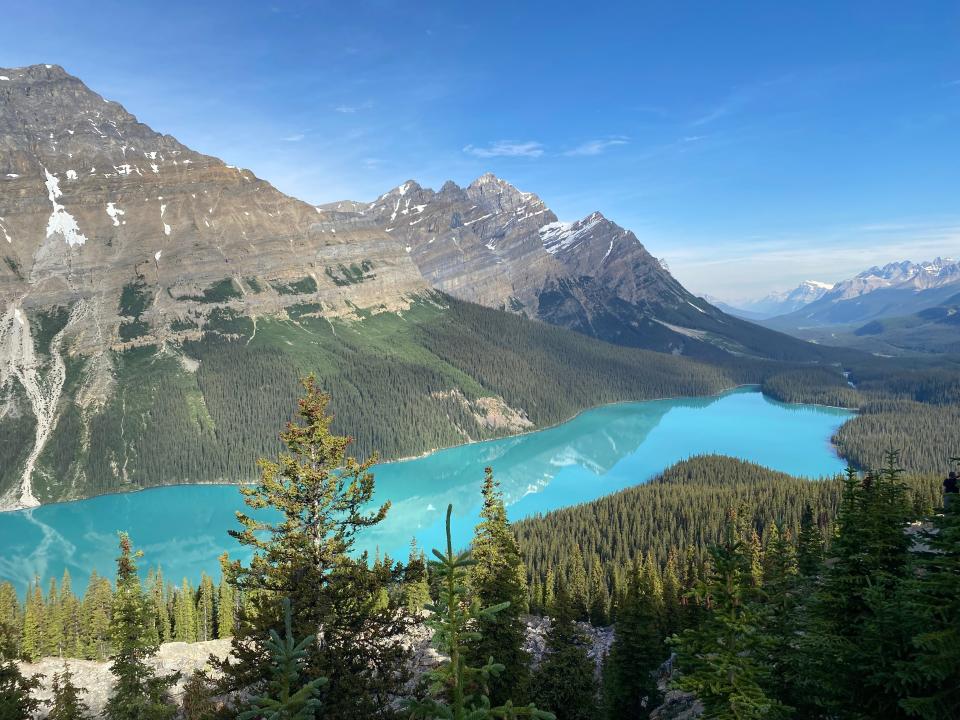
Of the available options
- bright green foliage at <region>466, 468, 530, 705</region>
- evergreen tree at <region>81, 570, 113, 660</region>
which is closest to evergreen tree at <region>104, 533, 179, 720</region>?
bright green foliage at <region>466, 468, 530, 705</region>

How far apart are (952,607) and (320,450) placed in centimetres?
1425

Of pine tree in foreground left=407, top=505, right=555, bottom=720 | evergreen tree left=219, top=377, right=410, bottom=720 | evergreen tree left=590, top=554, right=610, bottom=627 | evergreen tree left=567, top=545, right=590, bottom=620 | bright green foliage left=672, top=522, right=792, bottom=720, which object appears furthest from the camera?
evergreen tree left=590, top=554, right=610, bottom=627

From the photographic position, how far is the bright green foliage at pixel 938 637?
9.93 m

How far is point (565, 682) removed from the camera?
107ft

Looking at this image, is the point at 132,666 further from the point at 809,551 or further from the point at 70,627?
the point at 70,627

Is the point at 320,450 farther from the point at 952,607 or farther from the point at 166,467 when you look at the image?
the point at 166,467

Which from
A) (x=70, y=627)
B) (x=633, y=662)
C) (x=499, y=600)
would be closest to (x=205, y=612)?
(x=70, y=627)

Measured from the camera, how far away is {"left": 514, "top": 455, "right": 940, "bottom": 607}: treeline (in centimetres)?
7981

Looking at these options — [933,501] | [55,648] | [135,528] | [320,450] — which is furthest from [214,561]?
[933,501]

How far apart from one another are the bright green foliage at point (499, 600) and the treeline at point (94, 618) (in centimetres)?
3822

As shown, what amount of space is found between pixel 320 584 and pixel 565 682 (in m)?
24.1

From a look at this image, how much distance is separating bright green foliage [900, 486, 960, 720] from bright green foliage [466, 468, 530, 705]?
1645cm

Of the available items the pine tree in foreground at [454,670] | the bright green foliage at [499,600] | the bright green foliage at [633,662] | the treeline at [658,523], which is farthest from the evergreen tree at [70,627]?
the pine tree in foreground at [454,670]

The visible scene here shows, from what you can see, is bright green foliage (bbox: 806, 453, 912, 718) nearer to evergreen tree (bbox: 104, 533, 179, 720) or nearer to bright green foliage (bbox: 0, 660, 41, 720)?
bright green foliage (bbox: 0, 660, 41, 720)
